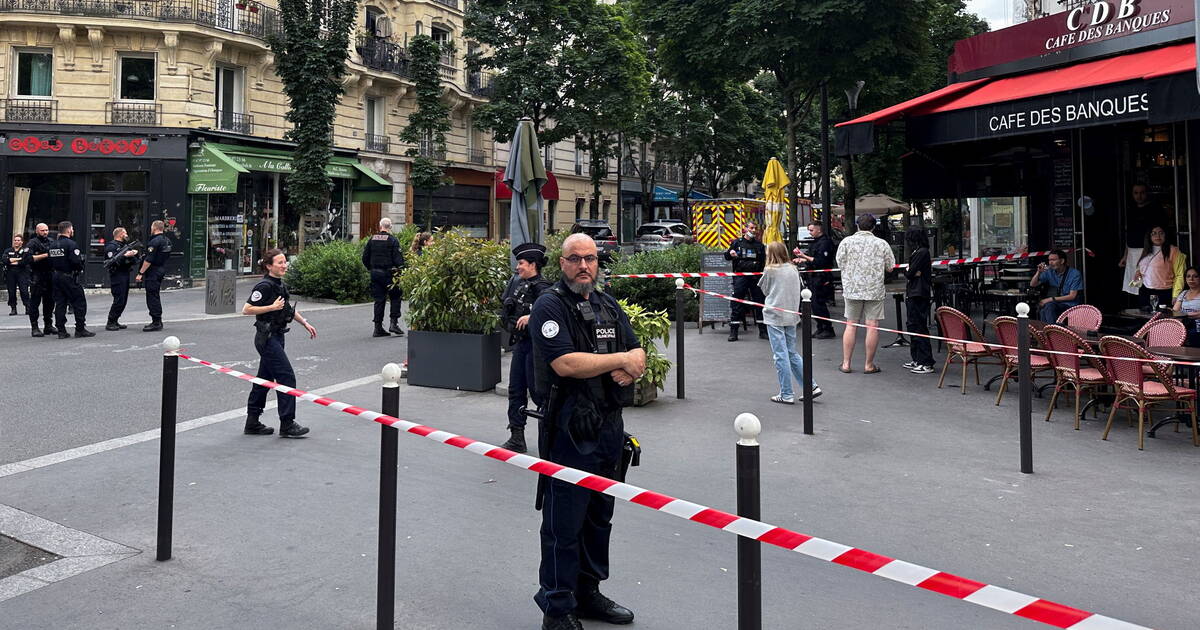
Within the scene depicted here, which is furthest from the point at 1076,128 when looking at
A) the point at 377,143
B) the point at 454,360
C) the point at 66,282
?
the point at 377,143

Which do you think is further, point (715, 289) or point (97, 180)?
point (97, 180)

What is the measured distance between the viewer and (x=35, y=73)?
84.1 feet

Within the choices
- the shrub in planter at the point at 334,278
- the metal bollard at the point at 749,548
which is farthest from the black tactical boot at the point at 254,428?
the shrub in planter at the point at 334,278

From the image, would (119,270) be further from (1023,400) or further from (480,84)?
(480,84)

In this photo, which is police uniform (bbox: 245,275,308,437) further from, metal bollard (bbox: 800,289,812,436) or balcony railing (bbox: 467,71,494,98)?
balcony railing (bbox: 467,71,494,98)

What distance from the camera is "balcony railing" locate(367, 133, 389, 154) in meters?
33.9

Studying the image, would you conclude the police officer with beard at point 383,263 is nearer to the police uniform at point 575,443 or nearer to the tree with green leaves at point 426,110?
the police uniform at point 575,443

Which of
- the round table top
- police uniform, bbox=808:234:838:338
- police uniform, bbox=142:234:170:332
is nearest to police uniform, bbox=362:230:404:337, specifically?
police uniform, bbox=142:234:170:332

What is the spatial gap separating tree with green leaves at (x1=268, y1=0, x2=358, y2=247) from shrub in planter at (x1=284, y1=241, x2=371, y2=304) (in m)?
3.31

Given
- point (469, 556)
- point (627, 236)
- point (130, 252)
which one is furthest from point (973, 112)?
point (627, 236)

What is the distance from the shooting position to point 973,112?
1146 cm

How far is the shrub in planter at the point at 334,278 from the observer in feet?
68.5

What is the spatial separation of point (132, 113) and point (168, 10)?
2.98m

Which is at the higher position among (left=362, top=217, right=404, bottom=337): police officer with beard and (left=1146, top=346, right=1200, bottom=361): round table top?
(left=362, top=217, right=404, bottom=337): police officer with beard
